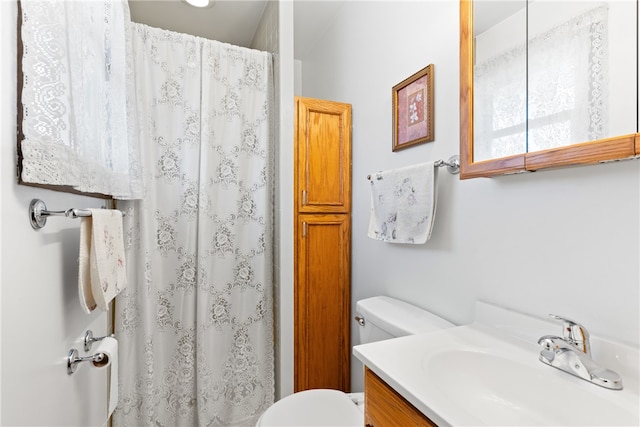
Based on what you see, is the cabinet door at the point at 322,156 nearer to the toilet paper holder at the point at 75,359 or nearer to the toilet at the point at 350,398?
the toilet at the point at 350,398

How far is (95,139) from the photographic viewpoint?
0.95 meters

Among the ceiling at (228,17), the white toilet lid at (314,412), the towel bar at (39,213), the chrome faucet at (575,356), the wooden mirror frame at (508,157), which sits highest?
the ceiling at (228,17)

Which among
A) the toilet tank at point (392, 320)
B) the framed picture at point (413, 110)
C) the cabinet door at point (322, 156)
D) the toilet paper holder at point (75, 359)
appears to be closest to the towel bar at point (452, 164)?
the framed picture at point (413, 110)

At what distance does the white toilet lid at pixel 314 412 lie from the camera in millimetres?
1204

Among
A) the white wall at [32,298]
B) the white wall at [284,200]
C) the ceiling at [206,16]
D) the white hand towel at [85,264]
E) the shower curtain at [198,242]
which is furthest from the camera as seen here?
the ceiling at [206,16]

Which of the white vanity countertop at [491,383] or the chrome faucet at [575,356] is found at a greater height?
the chrome faucet at [575,356]

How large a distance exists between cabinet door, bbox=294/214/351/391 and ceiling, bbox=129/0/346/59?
134 centimetres

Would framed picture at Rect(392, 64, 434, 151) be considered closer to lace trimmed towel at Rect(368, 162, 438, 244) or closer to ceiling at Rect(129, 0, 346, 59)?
lace trimmed towel at Rect(368, 162, 438, 244)

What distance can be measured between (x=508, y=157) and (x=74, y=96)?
1164 mm

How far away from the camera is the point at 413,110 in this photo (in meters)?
1.38

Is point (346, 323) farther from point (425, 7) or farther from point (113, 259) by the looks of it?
point (425, 7)

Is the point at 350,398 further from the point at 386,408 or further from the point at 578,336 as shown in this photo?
the point at 578,336

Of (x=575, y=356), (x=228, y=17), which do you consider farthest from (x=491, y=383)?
(x=228, y=17)

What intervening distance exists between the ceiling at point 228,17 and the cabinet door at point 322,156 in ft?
2.35
